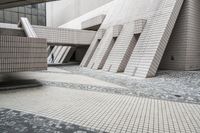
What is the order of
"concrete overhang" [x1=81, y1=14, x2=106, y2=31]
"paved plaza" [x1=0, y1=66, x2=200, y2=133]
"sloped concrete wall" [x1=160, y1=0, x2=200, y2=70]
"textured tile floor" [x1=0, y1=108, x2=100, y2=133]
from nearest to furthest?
"textured tile floor" [x1=0, y1=108, x2=100, y2=133], "paved plaza" [x1=0, y1=66, x2=200, y2=133], "sloped concrete wall" [x1=160, y1=0, x2=200, y2=70], "concrete overhang" [x1=81, y1=14, x2=106, y2=31]

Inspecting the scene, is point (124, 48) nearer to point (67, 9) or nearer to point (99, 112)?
point (99, 112)

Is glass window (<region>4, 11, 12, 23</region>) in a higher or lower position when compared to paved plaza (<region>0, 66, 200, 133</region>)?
higher

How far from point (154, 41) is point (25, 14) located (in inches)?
866

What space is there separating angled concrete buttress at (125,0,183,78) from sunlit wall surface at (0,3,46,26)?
66.0 feet

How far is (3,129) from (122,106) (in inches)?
99.3

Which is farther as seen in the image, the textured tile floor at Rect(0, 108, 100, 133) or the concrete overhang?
the concrete overhang

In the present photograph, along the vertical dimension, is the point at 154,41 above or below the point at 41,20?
below

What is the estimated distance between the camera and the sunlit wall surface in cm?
2402

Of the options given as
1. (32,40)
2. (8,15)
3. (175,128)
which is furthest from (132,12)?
(8,15)

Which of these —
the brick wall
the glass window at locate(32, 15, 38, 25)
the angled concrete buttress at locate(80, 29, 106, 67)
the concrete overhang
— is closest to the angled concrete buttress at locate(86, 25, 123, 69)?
the angled concrete buttress at locate(80, 29, 106, 67)

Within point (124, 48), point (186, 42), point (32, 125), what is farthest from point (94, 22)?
point (32, 125)

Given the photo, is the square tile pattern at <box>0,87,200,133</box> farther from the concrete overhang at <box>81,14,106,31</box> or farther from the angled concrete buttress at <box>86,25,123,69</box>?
the concrete overhang at <box>81,14,106,31</box>

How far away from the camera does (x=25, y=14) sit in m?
26.2

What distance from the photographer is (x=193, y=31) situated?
448 inches
